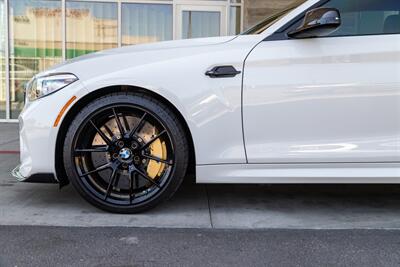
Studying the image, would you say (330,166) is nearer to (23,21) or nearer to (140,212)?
(140,212)

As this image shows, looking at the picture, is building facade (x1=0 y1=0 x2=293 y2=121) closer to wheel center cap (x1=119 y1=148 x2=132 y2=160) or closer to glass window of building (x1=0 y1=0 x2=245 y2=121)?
glass window of building (x1=0 y1=0 x2=245 y2=121)

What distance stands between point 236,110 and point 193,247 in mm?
1058

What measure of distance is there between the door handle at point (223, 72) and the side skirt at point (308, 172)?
2.21 feet

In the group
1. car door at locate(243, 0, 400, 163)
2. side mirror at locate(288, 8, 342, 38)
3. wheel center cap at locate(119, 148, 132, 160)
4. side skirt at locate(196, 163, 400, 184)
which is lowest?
side skirt at locate(196, 163, 400, 184)

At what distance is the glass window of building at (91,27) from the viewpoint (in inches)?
401

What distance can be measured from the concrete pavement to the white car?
243 millimetres

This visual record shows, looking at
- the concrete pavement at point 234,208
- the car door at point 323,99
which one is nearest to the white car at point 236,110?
the car door at point 323,99

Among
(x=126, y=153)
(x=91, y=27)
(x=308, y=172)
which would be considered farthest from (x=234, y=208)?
(x=91, y=27)

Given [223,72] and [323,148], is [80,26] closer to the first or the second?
[223,72]

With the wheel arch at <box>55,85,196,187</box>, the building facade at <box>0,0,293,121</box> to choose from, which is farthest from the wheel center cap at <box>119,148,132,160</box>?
the building facade at <box>0,0,293,121</box>

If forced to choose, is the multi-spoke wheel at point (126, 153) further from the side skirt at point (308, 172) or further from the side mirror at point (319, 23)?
the side mirror at point (319, 23)

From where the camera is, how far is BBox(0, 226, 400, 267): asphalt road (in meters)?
2.94

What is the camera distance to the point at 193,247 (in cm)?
316

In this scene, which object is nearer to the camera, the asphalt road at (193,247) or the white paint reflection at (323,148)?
the asphalt road at (193,247)
